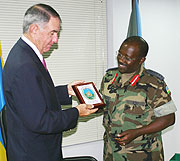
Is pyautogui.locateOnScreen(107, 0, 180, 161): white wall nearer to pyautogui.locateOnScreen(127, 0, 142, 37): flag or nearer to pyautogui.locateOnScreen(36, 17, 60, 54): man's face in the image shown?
pyautogui.locateOnScreen(127, 0, 142, 37): flag

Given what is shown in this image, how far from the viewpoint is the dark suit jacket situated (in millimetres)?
1314

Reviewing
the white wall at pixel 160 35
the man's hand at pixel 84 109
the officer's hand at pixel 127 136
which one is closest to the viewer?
the man's hand at pixel 84 109

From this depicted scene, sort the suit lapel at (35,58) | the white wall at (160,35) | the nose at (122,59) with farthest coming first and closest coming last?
the white wall at (160,35) → the nose at (122,59) → the suit lapel at (35,58)

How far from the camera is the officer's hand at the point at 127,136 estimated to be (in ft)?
5.55

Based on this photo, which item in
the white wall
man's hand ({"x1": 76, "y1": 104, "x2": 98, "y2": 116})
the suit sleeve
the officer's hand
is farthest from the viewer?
the white wall

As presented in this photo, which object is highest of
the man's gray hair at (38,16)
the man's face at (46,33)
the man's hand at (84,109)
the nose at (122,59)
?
the man's gray hair at (38,16)

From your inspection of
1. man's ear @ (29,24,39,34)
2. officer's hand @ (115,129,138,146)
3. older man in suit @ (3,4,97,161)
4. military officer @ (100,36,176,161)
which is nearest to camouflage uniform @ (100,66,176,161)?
military officer @ (100,36,176,161)

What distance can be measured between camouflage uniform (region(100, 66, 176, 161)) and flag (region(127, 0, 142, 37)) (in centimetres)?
99

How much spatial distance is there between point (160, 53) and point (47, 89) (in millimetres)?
2126

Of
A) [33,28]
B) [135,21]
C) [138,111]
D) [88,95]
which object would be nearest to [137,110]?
[138,111]

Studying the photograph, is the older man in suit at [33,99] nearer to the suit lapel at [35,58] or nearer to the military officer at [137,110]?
the suit lapel at [35,58]

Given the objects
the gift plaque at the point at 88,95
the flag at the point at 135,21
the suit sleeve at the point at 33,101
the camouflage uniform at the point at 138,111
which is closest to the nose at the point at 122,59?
the camouflage uniform at the point at 138,111

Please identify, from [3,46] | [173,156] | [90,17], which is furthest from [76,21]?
[173,156]

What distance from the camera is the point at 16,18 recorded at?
7.82 feet
